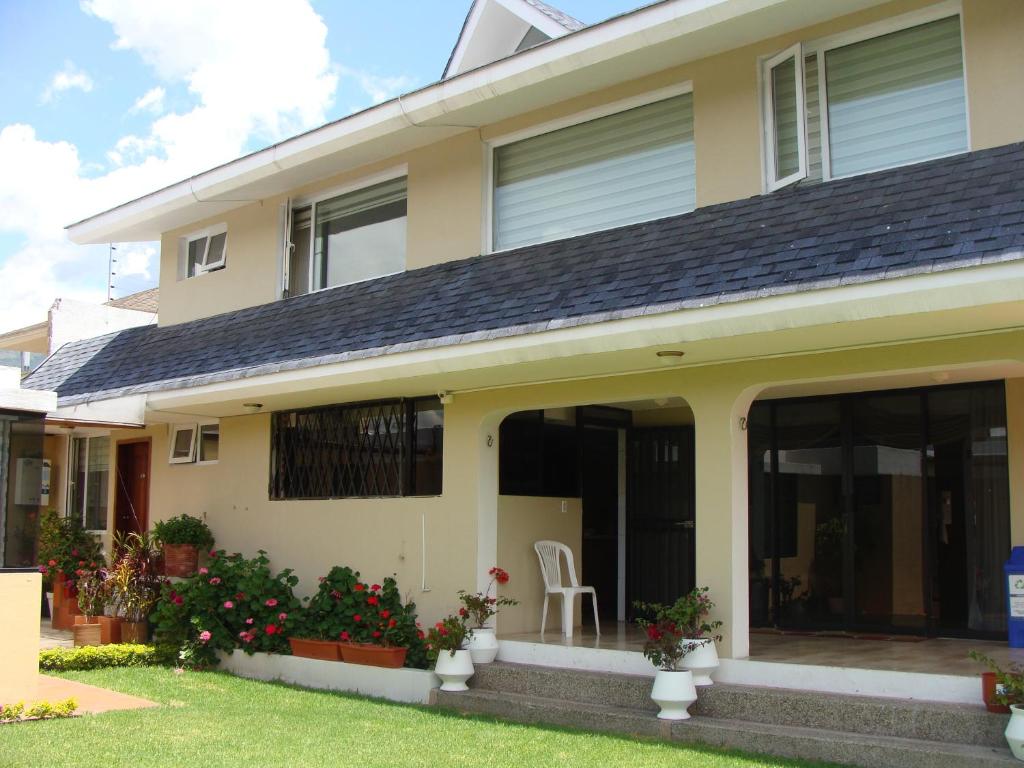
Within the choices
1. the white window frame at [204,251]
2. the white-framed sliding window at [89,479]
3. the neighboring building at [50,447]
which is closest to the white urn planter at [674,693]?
the neighboring building at [50,447]

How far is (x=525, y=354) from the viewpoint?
27.7 ft

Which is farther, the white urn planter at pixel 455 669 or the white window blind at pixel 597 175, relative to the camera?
the white window blind at pixel 597 175

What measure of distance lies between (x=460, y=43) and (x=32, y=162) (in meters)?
11.6

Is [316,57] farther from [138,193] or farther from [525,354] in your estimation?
[525,354]

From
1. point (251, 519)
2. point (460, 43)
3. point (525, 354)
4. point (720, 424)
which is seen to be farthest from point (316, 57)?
point (720, 424)

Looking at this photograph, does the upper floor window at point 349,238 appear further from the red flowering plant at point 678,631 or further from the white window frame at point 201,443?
the red flowering plant at point 678,631

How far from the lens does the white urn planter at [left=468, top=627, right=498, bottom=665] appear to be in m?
9.52

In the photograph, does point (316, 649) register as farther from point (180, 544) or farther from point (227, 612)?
point (180, 544)

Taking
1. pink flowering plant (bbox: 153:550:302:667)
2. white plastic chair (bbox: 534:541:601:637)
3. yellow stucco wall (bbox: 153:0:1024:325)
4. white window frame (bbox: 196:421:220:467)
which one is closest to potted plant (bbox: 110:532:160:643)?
pink flowering plant (bbox: 153:550:302:667)

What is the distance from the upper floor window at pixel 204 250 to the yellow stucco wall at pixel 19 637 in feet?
21.4

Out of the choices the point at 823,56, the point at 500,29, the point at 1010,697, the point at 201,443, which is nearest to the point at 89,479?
the point at 201,443

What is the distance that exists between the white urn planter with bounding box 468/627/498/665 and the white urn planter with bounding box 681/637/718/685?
2.20 metres

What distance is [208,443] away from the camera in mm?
13359

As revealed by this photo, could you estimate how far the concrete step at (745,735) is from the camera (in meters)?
6.52
